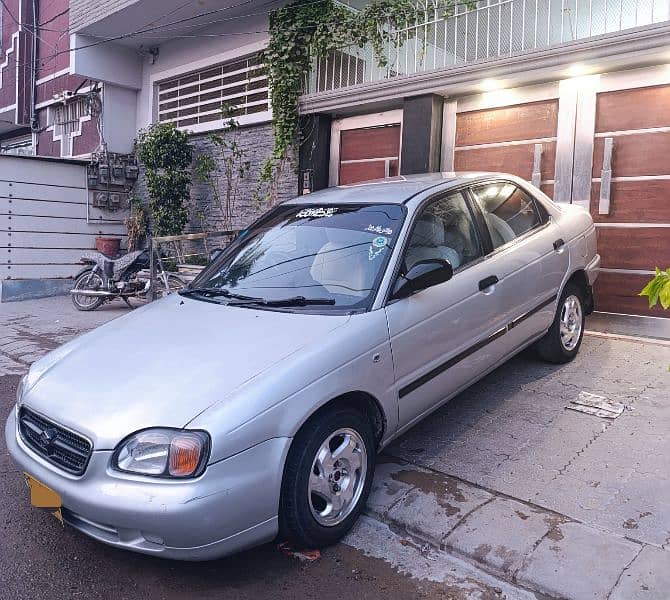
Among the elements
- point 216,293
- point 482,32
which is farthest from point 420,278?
point 482,32

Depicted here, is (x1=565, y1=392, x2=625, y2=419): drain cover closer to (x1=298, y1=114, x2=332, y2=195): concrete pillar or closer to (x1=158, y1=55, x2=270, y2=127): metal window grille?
(x1=298, y1=114, x2=332, y2=195): concrete pillar

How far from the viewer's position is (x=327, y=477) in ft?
9.75

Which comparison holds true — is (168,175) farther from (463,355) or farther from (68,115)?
(463,355)

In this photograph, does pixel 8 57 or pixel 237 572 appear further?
pixel 8 57

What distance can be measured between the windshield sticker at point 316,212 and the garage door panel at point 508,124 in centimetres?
416

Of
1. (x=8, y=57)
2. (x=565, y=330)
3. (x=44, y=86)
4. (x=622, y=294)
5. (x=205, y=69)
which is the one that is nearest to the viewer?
(x=565, y=330)

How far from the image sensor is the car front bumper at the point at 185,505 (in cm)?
249

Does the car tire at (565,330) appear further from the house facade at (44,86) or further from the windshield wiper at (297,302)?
the house facade at (44,86)

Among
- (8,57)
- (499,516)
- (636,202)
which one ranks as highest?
(8,57)

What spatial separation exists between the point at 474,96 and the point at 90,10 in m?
7.23

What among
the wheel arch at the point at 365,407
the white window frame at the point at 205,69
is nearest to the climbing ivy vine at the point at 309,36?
the white window frame at the point at 205,69

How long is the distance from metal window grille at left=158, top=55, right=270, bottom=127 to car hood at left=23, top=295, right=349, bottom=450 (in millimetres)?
7436

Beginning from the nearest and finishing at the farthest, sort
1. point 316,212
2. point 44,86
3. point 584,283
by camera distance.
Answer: point 316,212, point 584,283, point 44,86

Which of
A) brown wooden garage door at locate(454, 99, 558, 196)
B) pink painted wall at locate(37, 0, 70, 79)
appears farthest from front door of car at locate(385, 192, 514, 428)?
pink painted wall at locate(37, 0, 70, 79)
